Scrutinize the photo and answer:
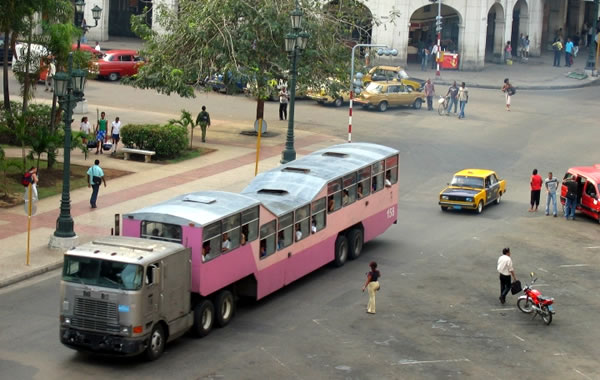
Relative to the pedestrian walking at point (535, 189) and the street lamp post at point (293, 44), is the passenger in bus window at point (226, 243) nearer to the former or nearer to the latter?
the street lamp post at point (293, 44)

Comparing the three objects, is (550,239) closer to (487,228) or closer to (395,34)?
(487,228)

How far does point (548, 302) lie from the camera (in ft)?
80.6

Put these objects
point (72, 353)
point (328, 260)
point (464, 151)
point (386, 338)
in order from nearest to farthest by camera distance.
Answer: point (72, 353) → point (386, 338) → point (328, 260) → point (464, 151)

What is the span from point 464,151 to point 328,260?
2027 centimetres

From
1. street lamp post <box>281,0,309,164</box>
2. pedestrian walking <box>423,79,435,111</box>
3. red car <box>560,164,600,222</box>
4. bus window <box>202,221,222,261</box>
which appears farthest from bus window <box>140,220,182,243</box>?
pedestrian walking <box>423,79,435,111</box>

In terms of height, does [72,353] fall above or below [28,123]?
below

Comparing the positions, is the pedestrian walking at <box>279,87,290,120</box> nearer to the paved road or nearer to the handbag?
the paved road

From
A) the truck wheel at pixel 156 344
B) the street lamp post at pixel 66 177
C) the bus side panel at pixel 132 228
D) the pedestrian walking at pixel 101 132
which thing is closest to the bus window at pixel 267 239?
the bus side panel at pixel 132 228

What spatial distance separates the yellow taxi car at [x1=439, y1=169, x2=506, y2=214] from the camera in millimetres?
35969

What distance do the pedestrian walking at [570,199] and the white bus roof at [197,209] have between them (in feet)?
49.1

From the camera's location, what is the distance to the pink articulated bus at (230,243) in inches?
815

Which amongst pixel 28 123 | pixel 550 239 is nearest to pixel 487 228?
pixel 550 239

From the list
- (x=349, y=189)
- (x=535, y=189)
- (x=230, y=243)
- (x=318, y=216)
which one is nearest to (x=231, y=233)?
(x=230, y=243)

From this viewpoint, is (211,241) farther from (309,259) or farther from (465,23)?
(465,23)
